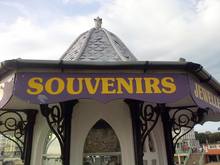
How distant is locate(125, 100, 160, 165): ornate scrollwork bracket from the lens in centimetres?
399

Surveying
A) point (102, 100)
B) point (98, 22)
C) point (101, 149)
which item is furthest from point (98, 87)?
point (98, 22)

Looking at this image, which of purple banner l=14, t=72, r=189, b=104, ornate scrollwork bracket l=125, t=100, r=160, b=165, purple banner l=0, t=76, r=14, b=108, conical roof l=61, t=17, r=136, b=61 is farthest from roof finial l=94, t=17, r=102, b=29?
purple banner l=0, t=76, r=14, b=108

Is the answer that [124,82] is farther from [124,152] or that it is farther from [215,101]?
[215,101]

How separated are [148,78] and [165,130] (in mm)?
1892

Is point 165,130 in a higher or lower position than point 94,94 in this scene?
lower

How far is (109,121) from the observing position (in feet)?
14.9

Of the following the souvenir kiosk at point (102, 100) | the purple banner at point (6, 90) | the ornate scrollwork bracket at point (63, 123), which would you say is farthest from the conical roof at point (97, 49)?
the purple banner at point (6, 90)

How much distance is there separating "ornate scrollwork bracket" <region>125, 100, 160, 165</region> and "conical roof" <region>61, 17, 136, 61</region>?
901mm

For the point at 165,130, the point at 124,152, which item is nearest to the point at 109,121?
the point at 124,152

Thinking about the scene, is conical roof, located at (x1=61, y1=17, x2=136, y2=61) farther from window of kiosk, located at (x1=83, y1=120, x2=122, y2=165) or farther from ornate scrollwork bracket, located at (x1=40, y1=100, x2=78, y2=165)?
window of kiosk, located at (x1=83, y1=120, x2=122, y2=165)

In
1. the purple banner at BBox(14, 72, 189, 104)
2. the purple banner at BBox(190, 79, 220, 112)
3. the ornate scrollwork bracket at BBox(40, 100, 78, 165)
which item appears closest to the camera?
the purple banner at BBox(14, 72, 189, 104)

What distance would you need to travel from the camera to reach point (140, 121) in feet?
13.8

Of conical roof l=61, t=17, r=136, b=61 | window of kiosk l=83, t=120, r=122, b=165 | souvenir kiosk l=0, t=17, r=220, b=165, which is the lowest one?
window of kiosk l=83, t=120, r=122, b=165

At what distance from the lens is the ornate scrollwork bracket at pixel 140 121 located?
399cm
